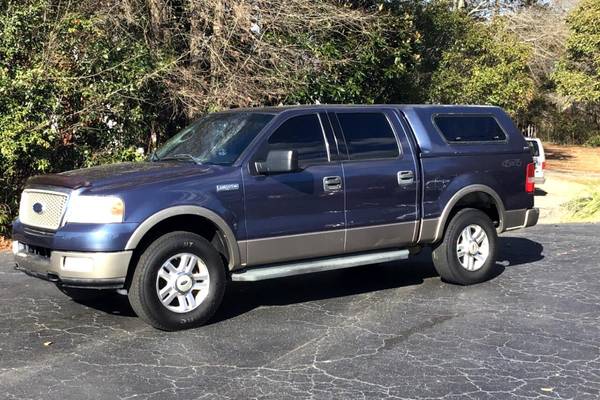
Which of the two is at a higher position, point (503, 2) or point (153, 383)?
point (503, 2)

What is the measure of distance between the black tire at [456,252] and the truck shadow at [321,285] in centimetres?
45

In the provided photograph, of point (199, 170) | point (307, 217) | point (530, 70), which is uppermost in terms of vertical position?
point (530, 70)

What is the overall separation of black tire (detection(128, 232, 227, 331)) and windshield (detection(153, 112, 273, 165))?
836mm

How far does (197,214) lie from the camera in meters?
5.83

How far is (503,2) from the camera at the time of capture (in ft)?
97.8

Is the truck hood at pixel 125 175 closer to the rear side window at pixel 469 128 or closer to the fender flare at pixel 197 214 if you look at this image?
the fender flare at pixel 197 214

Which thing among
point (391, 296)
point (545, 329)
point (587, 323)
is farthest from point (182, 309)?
point (587, 323)

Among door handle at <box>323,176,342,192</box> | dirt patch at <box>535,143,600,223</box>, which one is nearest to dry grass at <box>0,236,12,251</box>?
door handle at <box>323,176,342,192</box>

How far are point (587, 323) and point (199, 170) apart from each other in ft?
12.0

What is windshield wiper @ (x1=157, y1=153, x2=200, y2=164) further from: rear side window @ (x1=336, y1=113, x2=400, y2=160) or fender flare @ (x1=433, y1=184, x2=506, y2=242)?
fender flare @ (x1=433, y1=184, x2=506, y2=242)

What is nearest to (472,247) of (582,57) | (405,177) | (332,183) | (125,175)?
(405,177)

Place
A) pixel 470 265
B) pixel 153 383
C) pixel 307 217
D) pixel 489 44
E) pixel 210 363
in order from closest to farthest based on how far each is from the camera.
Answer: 1. pixel 153 383
2. pixel 210 363
3. pixel 307 217
4. pixel 470 265
5. pixel 489 44

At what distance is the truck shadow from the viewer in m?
6.74

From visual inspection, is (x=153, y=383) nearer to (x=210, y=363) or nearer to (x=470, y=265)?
(x=210, y=363)
